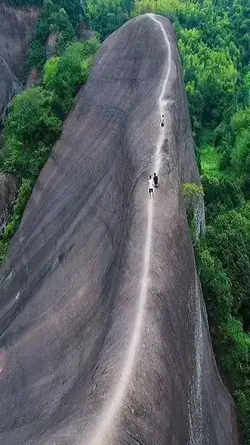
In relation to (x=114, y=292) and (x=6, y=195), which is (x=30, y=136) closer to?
(x=6, y=195)

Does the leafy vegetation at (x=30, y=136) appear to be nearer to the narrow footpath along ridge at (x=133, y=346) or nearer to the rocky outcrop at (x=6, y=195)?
the rocky outcrop at (x=6, y=195)

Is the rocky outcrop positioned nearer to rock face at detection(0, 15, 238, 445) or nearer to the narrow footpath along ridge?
rock face at detection(0, 15, 238, 445)

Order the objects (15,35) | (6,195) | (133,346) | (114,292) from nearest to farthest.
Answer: (133,346)
(114,292)
(6,195)
(15,35)

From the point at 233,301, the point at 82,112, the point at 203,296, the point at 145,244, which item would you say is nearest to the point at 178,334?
the point at 145,244

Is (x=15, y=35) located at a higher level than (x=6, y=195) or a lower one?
higher

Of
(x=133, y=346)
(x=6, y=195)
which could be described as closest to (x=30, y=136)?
(x=6, y=195)

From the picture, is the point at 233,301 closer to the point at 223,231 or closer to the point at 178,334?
the point at 223,231
